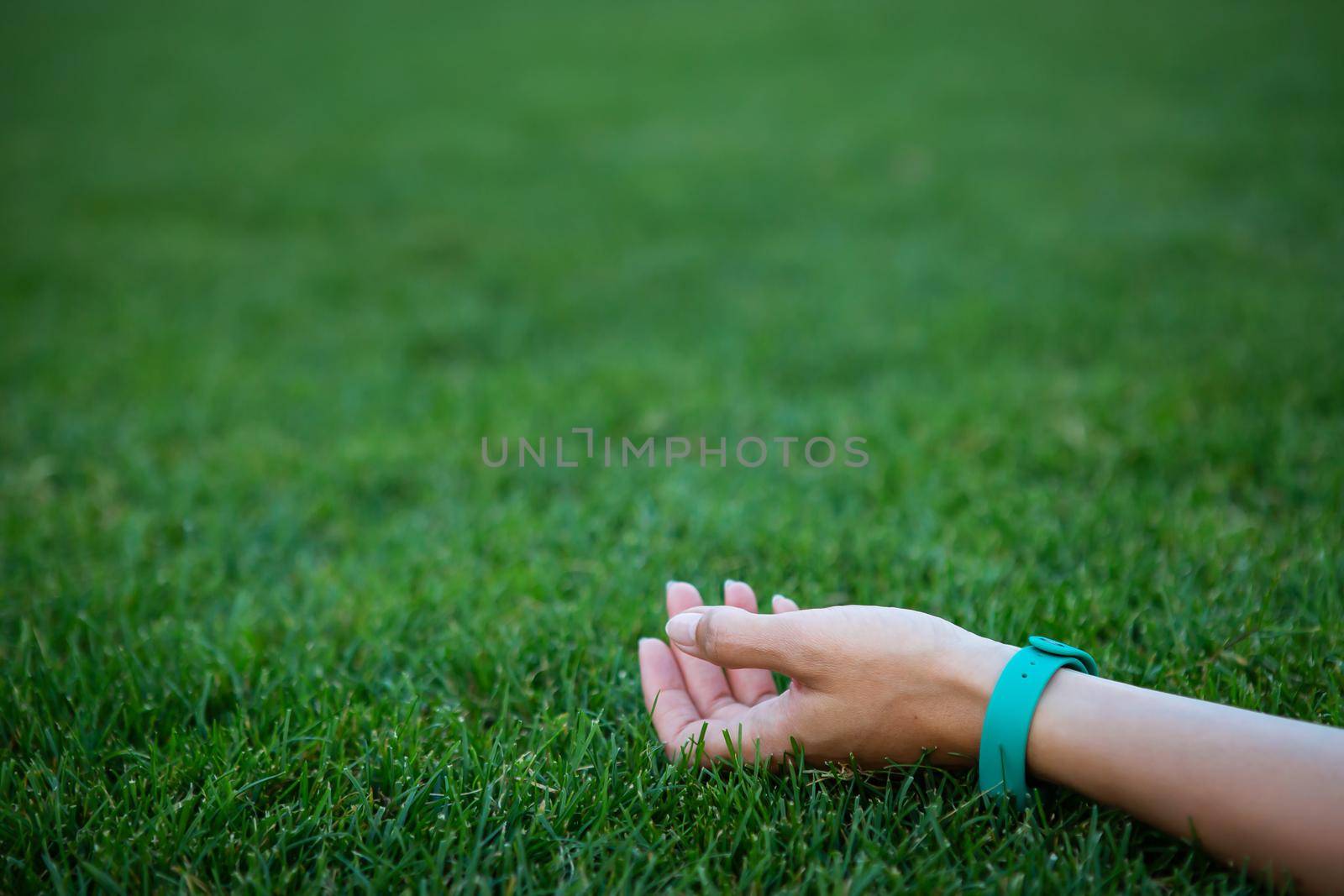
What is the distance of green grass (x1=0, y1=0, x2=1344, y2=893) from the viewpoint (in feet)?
4.04

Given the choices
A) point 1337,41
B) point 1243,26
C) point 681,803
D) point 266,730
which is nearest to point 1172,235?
point 681,803

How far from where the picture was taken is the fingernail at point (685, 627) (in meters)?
1.33

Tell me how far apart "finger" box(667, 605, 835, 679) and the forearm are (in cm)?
31

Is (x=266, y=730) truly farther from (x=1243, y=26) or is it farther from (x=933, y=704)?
(x=1243, y=26)

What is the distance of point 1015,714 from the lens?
3.79 feet

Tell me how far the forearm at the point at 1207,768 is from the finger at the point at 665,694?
0.54 meters

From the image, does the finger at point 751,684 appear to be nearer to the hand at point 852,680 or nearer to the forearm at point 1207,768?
the hand at point 852,680

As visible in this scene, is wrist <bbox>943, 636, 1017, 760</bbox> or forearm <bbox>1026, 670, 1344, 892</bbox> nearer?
forearm <bbox>1026, 670, 1344, 892</bbox>

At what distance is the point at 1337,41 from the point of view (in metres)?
8.37

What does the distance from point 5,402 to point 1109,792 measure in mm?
3827

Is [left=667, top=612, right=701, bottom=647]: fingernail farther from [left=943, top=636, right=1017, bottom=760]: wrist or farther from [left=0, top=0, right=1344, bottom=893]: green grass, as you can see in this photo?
[left=943, top=636, right=1017, bottom=760]: wrist

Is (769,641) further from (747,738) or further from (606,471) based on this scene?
(606,471)

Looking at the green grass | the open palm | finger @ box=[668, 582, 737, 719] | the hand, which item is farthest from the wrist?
finger @ box=[668, 582, 737, 719]

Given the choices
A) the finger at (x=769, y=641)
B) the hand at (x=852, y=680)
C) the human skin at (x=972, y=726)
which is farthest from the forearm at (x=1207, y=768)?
the finger at (x=769, y=641)
